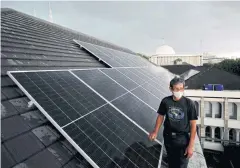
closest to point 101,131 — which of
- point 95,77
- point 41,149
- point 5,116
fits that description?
point 41,149

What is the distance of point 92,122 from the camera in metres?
4.37

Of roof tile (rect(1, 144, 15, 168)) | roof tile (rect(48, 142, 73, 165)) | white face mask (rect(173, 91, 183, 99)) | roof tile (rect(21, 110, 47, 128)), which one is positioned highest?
white face mask (rect(173, 91, 183, 99))

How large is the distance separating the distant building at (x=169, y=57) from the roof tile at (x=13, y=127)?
7577 cm

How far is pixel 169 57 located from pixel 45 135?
82.6 m

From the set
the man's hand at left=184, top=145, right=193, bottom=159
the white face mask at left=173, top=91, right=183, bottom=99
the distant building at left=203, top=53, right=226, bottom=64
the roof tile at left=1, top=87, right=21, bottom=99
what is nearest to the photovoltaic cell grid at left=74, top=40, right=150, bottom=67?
the roof tile at left=1, top=87, right=21, bottom=99

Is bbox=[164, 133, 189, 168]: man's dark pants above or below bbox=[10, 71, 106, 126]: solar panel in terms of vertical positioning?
below

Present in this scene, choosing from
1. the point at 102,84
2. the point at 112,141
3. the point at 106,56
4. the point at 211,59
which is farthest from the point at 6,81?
the point at 211,59

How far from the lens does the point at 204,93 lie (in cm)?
2341

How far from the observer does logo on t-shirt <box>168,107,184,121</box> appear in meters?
4.16

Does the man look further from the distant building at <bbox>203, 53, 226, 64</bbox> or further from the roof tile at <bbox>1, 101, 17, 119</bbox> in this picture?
the distant building at <bbox>203, 53, 226, 64</bbox>

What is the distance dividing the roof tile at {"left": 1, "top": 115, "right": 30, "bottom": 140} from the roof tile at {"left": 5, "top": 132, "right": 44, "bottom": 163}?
0.36 ft

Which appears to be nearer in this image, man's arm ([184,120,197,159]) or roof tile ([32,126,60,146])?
roof tile ([32,126,60,146])

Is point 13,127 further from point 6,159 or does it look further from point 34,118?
point 6,159

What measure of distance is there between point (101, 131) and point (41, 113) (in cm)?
131
